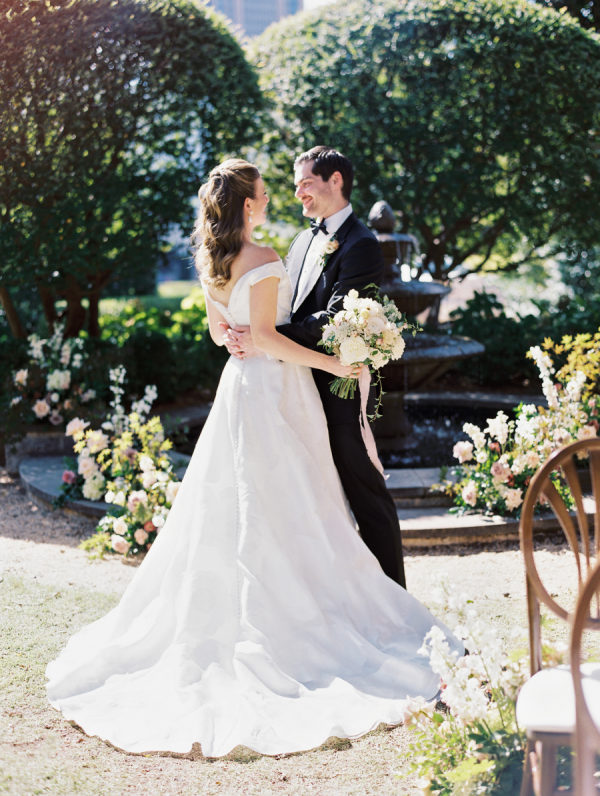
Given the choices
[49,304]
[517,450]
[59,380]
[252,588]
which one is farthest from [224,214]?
[49,304]

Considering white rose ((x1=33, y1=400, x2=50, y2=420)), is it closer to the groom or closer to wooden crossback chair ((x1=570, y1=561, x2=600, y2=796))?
the groom

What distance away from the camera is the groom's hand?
3498 mm

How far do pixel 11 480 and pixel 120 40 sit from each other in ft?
12.9

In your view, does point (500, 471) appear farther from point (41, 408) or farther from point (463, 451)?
point (41, 408)

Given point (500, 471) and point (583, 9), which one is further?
point (583, 9)

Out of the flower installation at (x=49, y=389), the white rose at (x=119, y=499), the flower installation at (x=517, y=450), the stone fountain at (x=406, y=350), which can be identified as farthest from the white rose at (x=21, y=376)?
the flower installation at (x=517, y=450)

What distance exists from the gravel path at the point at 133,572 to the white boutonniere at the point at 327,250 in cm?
142

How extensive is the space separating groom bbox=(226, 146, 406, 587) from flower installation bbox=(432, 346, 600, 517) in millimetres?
1413

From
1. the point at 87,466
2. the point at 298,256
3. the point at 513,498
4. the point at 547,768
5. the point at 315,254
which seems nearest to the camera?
the point at 547,768

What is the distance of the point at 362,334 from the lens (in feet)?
10.9

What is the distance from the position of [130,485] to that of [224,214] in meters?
2.38

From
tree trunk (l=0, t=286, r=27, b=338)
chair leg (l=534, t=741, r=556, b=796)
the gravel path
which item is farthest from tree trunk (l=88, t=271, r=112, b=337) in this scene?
chair leg (l=534, t=741, r=556, b=796)

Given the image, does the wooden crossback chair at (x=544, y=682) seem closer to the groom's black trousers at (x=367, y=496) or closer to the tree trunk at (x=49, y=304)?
the groom's black trousers at (x=367, y=496)

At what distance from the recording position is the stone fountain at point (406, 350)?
20.6 ft
